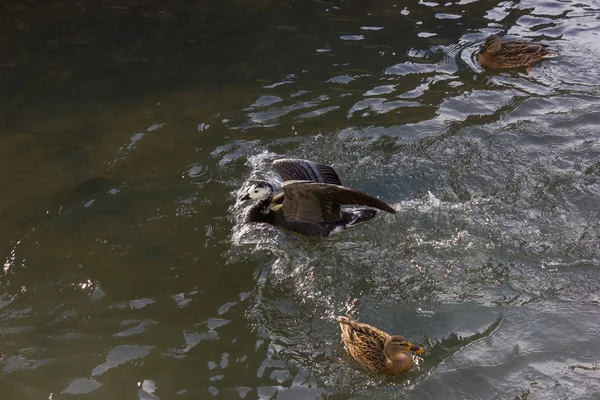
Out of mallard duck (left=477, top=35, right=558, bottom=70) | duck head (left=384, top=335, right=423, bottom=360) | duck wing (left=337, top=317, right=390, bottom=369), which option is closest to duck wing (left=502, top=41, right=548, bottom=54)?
mallard duck (left=477, top=35, right=558, bottom=70)

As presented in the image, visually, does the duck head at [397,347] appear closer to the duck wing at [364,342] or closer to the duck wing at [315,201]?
the duck wing at [364,342]

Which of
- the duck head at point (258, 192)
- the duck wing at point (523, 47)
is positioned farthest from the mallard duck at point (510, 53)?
the duck head at point (258, 192)

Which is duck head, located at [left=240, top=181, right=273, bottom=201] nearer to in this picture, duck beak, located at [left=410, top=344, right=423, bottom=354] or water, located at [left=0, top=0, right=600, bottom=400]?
water, located at [left=0, top=0, right=600, bottom=400]

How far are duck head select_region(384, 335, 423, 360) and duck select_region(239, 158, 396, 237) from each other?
1583mm

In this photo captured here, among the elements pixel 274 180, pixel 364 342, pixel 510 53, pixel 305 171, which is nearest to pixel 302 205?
pixel 305 171

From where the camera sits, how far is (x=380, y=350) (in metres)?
4.47

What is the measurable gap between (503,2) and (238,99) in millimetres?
6007

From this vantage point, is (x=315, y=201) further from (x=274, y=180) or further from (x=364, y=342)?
(x=364, y=342)

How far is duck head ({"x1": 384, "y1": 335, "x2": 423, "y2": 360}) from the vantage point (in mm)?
4422

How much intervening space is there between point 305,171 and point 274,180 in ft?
3.70

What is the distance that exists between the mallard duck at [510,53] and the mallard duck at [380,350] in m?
5.69

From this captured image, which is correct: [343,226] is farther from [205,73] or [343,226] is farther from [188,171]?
[205,73]

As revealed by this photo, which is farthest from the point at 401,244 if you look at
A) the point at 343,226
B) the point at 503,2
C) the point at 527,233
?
the point at 503,2

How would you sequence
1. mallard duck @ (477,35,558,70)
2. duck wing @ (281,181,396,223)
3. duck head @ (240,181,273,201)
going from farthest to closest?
mallard duck @ (477,35,558,70) < duck head @ (240,181,273,201) < duck wing @ (281,181,396,223)
